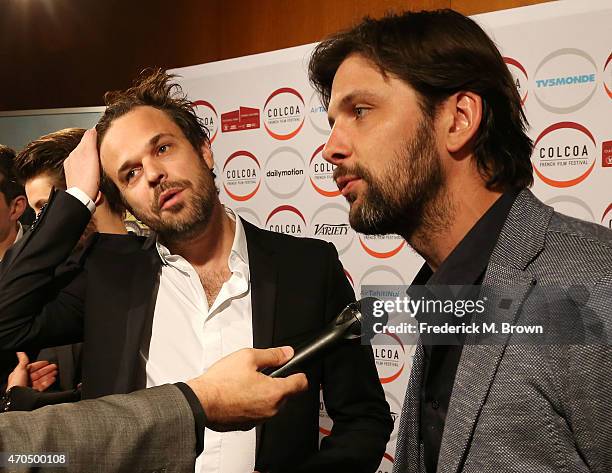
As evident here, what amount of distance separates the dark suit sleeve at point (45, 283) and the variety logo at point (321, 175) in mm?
1171

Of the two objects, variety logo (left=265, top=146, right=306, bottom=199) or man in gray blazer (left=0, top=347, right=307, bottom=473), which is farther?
variety logo (left=265, top=146, right=306, bottom=199)

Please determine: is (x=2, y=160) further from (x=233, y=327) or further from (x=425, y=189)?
(x=425, y=189)

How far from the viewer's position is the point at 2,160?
9.75ft

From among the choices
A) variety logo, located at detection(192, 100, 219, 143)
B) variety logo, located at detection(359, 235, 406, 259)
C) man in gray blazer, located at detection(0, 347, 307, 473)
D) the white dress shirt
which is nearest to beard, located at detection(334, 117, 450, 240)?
man in gray blazer, located at detection(0, 347, 307, 473)

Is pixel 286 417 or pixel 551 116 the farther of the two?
pixel 551 116

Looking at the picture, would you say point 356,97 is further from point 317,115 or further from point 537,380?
point 317,115

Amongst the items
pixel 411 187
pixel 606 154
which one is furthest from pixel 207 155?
pixel 606 154

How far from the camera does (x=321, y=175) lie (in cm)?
271

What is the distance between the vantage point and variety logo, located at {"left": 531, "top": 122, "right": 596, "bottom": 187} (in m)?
2.05

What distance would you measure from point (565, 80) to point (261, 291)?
50.0 inches

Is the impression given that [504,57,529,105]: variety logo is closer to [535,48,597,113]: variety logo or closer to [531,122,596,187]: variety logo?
[535,48,597,113]: variety logo

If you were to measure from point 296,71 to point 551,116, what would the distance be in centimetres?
→ 114

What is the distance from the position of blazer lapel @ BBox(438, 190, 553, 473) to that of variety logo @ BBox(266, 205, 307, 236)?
5.58ft

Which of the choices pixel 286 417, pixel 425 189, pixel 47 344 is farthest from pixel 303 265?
pixel 47 344
